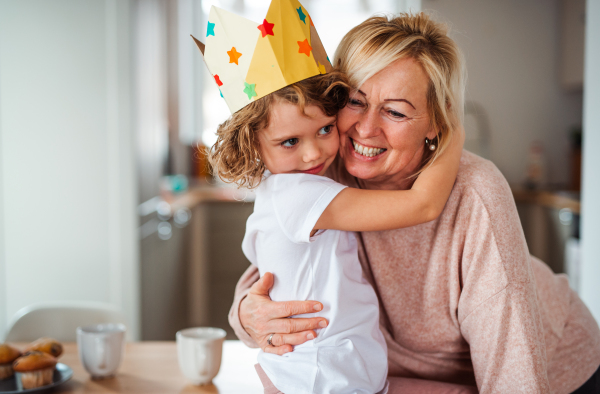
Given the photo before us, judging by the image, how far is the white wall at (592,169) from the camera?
1.72m

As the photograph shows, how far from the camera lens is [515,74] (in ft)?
11.4

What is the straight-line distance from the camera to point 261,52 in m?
0.91

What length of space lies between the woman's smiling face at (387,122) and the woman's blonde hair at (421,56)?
2 centimetres

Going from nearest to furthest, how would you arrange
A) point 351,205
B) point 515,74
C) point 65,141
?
point 351,205 → point 65,141 → point 515,74

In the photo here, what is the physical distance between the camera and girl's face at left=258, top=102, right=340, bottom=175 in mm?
928

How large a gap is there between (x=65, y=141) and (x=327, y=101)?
5.37 ft

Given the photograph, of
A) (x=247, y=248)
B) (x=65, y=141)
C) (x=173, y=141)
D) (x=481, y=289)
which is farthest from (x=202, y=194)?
(x=481, y=289)

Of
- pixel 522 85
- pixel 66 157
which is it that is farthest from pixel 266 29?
pixel 522 85

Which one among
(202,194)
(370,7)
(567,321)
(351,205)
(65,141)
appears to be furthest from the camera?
(370,7)

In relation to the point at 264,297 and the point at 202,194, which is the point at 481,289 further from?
the point at 202,194

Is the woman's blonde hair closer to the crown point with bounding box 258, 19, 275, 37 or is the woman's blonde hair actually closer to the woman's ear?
the woman's ear

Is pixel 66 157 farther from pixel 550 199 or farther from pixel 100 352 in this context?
pixel 550 199

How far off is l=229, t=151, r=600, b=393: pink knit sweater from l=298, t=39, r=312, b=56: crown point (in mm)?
340

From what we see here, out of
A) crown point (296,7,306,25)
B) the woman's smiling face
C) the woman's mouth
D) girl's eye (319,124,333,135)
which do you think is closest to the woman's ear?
the woman's smiling face
